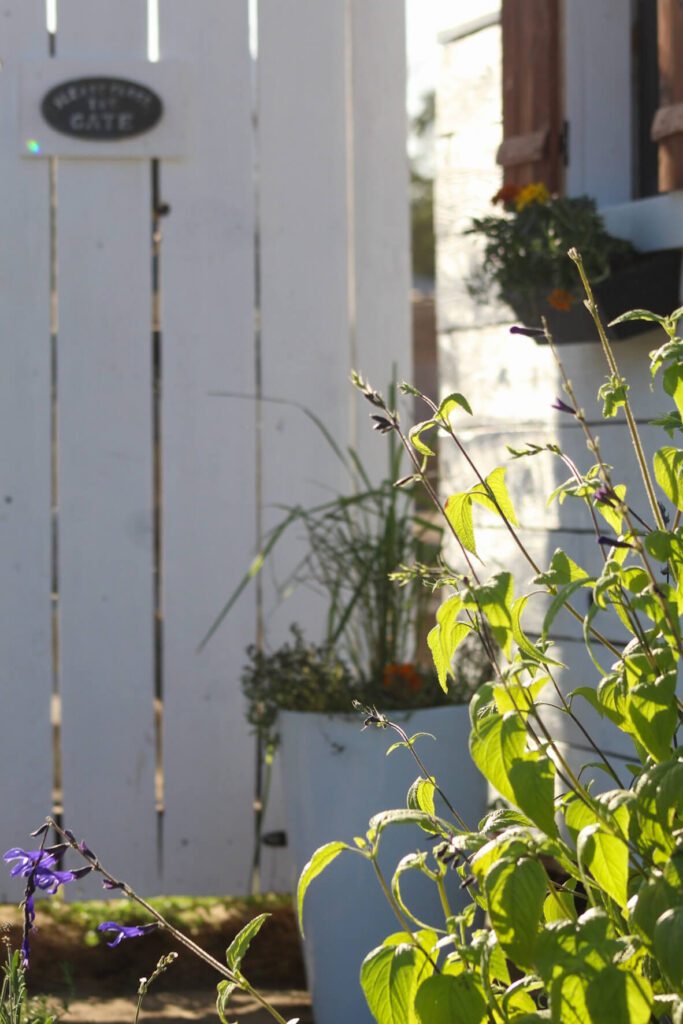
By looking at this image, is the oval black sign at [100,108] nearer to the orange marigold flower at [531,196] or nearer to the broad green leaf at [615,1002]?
the orange marigold flower at [531,196]

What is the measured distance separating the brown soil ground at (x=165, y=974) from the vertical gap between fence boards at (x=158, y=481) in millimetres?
213

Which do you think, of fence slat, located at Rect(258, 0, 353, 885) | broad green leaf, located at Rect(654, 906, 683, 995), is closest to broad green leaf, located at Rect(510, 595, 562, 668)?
broad green leaf, located at Rect(654, 906, 683, 995)

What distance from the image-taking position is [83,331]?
3191 mm

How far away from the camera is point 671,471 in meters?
1.28

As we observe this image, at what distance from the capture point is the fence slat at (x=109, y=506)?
10.5 ft

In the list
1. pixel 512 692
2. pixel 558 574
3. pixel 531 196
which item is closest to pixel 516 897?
pixel 512 692

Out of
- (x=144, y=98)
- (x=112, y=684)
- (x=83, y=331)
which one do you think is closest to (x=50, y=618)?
(x=112, y=684)

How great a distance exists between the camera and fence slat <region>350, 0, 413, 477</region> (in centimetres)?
332

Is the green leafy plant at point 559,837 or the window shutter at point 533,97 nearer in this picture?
the green leafy plant at point 559,837

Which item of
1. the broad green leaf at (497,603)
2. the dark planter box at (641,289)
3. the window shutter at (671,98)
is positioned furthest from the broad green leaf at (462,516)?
the window shutter at (671,98)

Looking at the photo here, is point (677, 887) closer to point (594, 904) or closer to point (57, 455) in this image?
point (594, 904)

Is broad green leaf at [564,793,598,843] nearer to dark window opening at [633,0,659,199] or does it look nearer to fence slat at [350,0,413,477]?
dark window opening at [633,0,659,199]

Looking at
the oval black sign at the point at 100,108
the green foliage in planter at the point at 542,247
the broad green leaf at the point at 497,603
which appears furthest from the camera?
the oval black sign at the point at 100,108

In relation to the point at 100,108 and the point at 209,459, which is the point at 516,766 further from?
the point at 100,108
